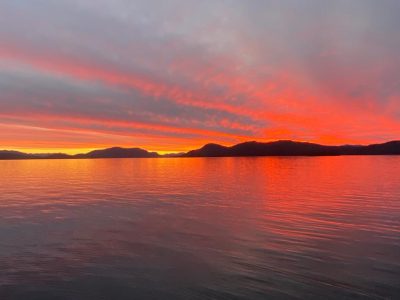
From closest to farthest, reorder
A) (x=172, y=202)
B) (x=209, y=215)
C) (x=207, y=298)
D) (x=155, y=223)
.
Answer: (x=207, y=298) → (x=155, y=223) → (x=209, y=215) → (x=172, y=202)

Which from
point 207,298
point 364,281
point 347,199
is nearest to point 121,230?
point 207,298

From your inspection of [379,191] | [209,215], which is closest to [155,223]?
[209,215]

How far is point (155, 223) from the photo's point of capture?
90.0ft

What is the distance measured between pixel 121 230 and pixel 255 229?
11.2 metres

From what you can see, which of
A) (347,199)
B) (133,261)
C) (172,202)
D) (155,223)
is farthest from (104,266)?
(347,199)

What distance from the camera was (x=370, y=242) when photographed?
20719 millimetres

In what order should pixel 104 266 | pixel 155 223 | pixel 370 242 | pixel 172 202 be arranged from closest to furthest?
pixel 104 266
pixel 370 242
pixel 155 223
pixel 172 202

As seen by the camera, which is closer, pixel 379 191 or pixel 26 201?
pixel 26 201

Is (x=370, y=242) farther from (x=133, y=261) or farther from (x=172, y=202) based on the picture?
(x=172, y=202)

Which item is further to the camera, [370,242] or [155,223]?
[155,223]

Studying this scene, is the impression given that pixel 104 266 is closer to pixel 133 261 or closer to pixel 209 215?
pixel 133 261

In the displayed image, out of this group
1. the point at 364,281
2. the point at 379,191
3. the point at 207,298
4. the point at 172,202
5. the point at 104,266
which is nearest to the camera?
the point at 207,298

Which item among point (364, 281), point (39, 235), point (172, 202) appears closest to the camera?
point (364, 281)

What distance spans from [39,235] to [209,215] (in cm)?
1568
